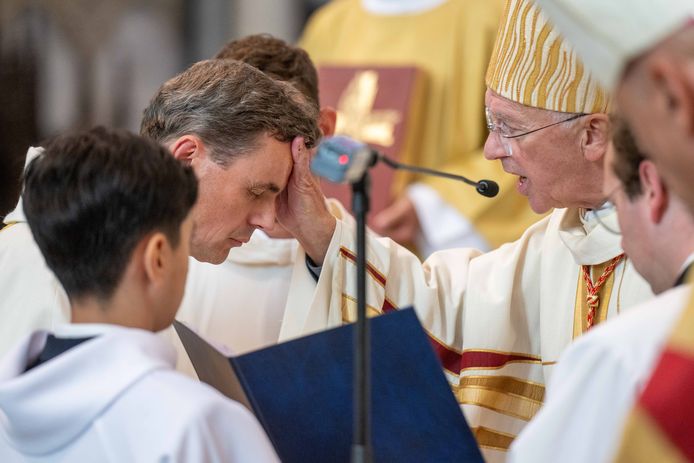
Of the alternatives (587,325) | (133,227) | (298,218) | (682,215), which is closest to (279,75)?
(298,218)

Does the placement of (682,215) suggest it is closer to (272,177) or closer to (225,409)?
(225,409)

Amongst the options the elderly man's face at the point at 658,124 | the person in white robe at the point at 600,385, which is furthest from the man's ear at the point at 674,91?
the person in white robe at the point at 600,385

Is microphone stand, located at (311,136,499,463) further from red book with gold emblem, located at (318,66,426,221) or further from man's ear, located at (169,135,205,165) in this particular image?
red book with gold emblem, located at (318,66,426,221)

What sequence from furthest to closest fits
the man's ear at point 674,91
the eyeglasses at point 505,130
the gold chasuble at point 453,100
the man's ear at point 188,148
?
1. the gold chasuble at point 453,100
2. the eyeglasses at point 505,130
3. the man's ear at point 188,148
4. the man's ear at point 674,91

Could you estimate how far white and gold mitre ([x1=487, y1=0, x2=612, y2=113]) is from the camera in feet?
9.77

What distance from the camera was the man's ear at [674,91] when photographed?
5.08 ft

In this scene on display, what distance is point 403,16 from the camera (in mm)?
5520

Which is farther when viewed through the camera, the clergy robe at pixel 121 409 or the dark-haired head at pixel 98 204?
the dark-haired head at pixel 98 204

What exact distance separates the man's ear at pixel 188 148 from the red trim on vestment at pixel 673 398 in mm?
1358

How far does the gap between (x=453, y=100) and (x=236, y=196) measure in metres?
2.64

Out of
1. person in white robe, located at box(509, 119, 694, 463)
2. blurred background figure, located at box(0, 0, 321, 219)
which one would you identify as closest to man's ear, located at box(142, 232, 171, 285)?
person in white robe, located at box(509, 119, 694, 463)

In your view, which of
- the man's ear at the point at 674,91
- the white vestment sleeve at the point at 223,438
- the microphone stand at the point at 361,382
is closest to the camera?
the man's ear at the point at 674,91

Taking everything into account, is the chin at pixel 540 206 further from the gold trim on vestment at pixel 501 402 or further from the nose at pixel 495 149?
the gold trim on vestment at pixel 501 402

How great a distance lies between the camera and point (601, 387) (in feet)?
5.67
